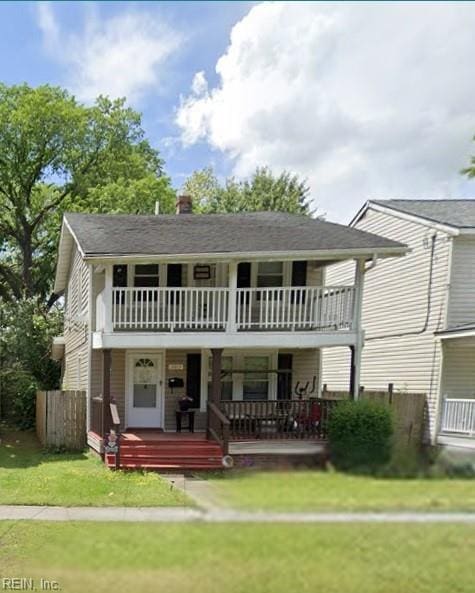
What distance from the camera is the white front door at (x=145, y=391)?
40.6 feet

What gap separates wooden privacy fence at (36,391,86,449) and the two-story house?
364mm

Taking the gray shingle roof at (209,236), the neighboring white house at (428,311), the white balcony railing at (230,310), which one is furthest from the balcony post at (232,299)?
the neighboring white house at (428,311)

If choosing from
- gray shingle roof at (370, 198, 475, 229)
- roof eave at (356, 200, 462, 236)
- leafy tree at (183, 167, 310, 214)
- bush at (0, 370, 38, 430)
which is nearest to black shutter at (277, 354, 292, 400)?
roof eave at (356, 200, 462, 236)

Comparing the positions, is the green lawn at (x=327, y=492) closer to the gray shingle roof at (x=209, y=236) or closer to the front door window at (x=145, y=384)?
the gray shingle roof at (x=209, y=236)

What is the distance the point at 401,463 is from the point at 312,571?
0.73 metres

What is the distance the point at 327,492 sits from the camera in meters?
2.11

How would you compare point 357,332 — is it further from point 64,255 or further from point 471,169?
point 64,255

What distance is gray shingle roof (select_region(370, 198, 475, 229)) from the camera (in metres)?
13.6

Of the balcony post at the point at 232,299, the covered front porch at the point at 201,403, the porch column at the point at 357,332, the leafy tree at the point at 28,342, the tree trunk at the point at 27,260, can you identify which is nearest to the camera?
the covered front porch at the point at 201,403

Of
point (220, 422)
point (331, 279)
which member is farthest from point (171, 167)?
point (220, 422)

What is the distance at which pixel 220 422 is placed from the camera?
403 inches

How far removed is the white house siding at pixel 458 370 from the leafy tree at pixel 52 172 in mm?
15748

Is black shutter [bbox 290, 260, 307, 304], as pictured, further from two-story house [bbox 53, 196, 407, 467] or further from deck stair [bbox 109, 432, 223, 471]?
deck stair [bbox 109, 432, 223, 471]

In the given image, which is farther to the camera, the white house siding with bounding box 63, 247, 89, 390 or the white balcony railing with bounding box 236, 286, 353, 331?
the white house siding with bounding box 63, 247, 89, 390
